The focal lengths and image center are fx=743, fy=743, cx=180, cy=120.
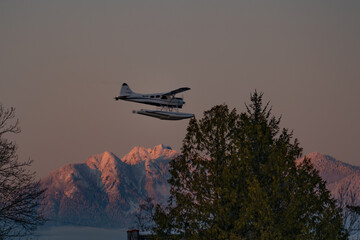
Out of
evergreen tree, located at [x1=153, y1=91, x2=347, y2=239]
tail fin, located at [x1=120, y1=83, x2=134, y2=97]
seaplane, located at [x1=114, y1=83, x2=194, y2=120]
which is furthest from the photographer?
tail fin, located at [x1=120, y1=83, x2=134, y2=97]

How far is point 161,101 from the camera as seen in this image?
65.8 metres

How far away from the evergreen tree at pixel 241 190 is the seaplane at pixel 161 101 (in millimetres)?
13150

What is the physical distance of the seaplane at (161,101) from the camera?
60.3 metres

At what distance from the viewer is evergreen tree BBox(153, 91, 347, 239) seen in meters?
39.7

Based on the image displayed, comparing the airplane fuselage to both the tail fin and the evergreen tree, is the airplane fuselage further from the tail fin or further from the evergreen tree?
the evergreen tree

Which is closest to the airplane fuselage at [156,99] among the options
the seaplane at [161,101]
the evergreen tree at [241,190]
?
the seaplane at [161,101]

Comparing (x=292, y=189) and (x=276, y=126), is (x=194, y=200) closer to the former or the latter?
(x=292, y=189)

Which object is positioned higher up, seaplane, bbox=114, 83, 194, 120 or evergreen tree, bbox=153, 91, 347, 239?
seaplane, bbox=114, 83, 194, 120

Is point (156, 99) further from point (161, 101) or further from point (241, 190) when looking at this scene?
point (241, 190)

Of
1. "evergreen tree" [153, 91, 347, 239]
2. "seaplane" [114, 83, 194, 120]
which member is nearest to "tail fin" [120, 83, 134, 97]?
"seaplane" [114, 83, 194, 120]

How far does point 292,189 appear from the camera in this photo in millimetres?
42031

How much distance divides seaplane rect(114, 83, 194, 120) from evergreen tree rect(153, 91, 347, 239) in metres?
13.2

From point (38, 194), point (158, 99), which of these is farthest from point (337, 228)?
point (158, 99)

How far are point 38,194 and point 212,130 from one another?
11.0 metres
